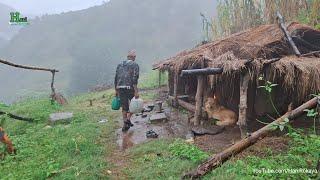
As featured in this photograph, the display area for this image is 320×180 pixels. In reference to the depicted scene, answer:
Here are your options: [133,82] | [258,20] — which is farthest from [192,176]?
[258,20]

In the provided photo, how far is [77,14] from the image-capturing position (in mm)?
54125

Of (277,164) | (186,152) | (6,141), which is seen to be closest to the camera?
(277,164)

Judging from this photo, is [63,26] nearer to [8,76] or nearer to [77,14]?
[77,14]

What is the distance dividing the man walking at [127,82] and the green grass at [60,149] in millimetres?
783

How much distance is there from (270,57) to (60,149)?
229 inches

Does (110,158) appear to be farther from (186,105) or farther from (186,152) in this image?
(186,105)

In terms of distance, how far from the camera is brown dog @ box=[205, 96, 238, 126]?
942 cm

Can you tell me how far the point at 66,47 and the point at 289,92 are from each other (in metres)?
42.7

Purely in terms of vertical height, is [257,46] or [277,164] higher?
[257,46]

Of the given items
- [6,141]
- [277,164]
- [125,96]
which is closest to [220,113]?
[125,96]

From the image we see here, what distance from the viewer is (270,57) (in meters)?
9.65

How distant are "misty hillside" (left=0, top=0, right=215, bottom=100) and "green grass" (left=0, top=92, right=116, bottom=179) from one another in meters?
30.0

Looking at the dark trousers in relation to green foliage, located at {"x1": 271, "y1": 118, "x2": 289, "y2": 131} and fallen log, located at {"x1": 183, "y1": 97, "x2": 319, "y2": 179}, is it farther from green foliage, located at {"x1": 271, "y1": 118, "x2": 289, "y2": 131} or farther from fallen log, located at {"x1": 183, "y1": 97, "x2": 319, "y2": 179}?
green foliage, located at {"x1": 271, "y1": 118, "x2": 289, "y2": 131}

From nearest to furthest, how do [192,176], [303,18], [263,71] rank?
[192,176] → [263,71] → [303,18]
